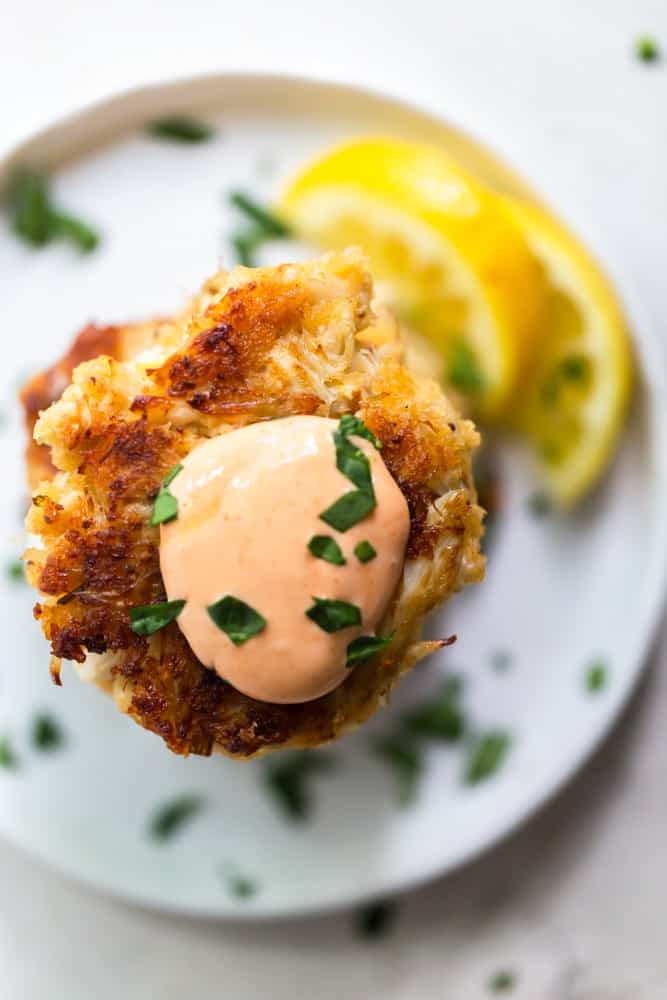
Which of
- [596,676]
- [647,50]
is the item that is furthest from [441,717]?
[647,50]

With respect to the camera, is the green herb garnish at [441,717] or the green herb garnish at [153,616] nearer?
the green herb garnish at [153,616]

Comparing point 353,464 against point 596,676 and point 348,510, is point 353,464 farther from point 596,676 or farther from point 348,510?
point 596,676

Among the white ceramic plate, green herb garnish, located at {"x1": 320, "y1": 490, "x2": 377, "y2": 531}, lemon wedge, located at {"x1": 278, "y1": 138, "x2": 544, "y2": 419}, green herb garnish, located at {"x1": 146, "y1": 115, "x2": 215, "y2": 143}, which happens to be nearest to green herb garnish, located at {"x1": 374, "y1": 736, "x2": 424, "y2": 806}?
the white ceramic plate

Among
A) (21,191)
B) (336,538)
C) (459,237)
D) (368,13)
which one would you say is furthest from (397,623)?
(368,13)

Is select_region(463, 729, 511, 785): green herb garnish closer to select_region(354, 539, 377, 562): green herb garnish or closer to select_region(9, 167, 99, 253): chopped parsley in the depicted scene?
select_region(354, 539, 377, 562): green herb garnish

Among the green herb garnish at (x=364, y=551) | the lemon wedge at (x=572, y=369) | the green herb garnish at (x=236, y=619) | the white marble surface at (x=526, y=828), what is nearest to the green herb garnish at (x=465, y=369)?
the lemon wedge at (x=572, y=369)

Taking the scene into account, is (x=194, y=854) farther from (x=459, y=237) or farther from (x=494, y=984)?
(x=459, y=237)

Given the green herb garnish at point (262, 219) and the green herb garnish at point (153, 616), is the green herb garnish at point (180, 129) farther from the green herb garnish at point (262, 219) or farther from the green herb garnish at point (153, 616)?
the green herb garnish at point (153, 616)
